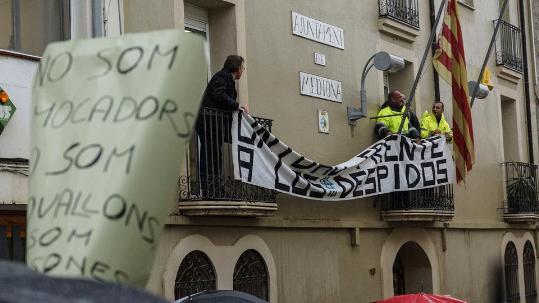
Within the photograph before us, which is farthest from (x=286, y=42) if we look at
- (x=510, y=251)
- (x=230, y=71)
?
(x=510, y=251)

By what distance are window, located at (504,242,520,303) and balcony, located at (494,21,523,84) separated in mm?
3393

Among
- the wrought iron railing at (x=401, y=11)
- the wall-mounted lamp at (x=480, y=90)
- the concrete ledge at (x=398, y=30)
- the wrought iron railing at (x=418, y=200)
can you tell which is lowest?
the wrought iron railing at (x=418, y=200)

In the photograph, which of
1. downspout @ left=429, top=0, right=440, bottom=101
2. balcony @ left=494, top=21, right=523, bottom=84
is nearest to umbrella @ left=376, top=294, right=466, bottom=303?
downspout @ left=429, top=0, right=440, bottom=101

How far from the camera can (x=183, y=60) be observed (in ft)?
11.1

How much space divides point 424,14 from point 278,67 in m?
4.98

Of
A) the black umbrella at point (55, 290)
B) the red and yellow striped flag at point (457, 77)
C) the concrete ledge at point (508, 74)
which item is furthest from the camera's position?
the concrete ledge at point (508, 74)

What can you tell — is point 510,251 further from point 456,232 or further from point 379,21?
point 379,21

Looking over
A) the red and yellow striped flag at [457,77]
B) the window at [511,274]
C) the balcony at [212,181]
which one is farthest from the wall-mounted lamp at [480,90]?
the balcony at [212,181]

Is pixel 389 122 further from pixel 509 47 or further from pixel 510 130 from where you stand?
pixel 510 130

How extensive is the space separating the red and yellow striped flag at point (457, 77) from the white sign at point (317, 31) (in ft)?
5.90

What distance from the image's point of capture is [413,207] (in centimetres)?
1664

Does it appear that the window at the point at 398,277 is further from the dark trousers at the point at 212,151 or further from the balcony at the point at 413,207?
the dark trousers at the point at 212,151

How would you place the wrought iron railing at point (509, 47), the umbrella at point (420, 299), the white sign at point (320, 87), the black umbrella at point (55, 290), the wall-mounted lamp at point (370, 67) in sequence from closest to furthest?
1. the black umbrella at point (55, 290)
2. the umbrella at point (420, 299)
3. the white sign at point (320, 87)
4. the wall-mounted lamp at point (370, 67)
5. the wrought iron railing at point (509, 47)

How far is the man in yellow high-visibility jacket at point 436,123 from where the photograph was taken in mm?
17625
